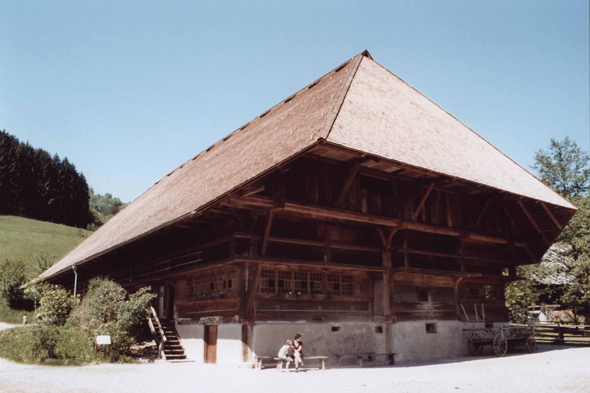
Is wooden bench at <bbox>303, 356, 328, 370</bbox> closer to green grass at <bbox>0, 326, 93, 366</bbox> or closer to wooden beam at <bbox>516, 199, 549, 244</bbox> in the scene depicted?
green grass at <bbox>0, 326, 93, 366</bbox>

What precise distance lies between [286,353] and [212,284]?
4.28m

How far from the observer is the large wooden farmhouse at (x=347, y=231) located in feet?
49.3

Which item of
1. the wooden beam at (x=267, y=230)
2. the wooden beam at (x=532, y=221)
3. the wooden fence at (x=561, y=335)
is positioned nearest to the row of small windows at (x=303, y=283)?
the wooden beam at (x=267, y=230)

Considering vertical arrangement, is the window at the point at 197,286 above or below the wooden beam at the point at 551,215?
below

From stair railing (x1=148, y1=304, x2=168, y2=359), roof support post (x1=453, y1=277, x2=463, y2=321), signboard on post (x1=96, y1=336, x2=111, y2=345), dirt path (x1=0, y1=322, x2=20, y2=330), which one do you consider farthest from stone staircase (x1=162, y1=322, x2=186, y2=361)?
dirt path (x1=0, y1=322, x2=20, y2=330)

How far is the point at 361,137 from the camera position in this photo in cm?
1448

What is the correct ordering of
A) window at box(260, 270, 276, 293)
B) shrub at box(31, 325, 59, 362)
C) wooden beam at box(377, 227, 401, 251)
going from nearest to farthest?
shrub at box(31, 325, 59, 362) < window at box(260, 270, 276, 293) < wooden beam at box(377, 227, 401, 251)

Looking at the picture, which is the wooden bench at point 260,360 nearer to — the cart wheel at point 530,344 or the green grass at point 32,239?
the cart wheel at point 530,344

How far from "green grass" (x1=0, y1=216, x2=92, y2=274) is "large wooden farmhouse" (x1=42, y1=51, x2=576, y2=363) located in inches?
1470

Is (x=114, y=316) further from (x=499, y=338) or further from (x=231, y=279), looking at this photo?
(x=499, y=338)

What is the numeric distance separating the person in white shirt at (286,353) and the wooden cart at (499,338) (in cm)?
849

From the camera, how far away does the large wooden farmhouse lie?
1503cm

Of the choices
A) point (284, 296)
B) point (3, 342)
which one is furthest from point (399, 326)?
point (3, 342)

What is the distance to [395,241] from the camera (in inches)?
727
